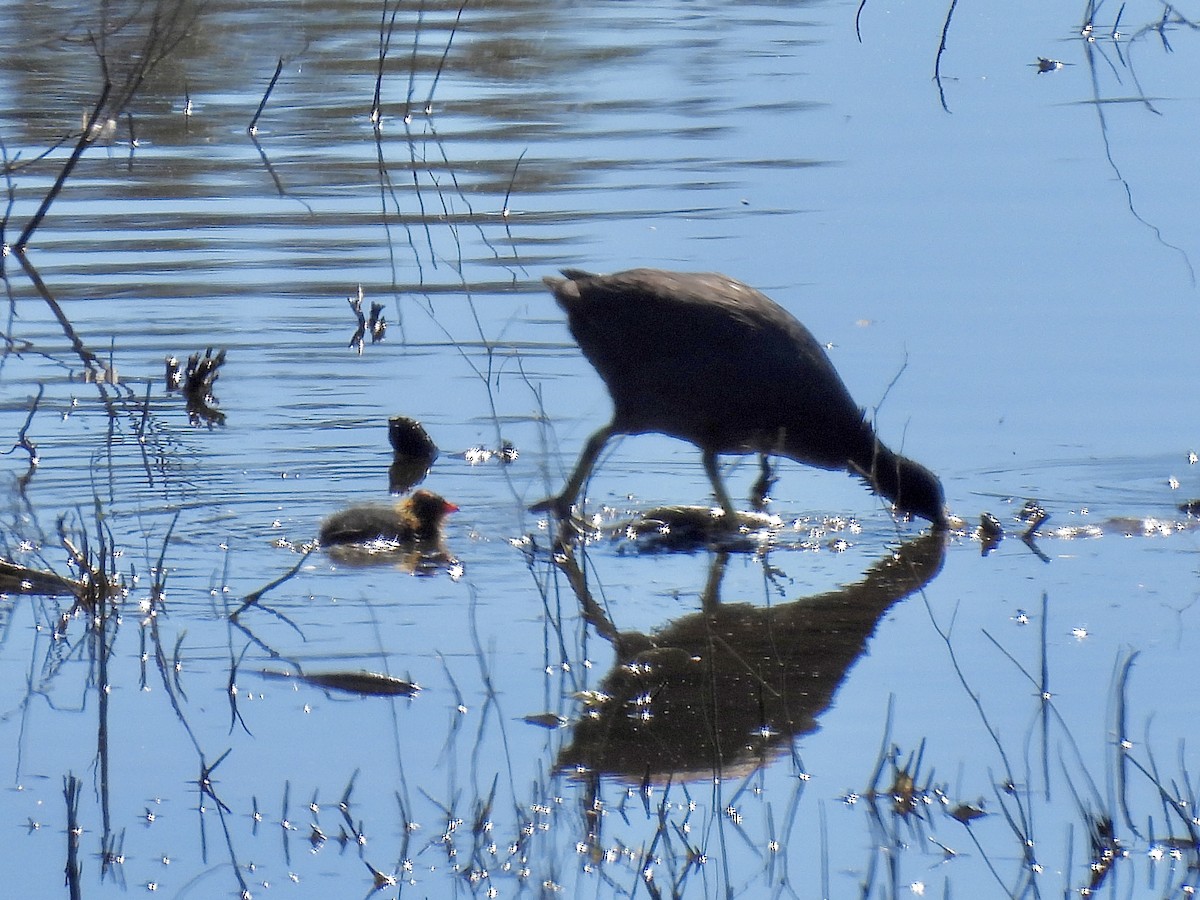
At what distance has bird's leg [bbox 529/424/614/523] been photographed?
6.41 meters

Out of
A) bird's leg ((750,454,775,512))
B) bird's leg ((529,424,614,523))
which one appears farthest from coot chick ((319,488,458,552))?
bird's leg ((750,454,775,512))

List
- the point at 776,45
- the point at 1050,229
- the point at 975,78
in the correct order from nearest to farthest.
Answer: the point at 1050,229 → the point at 975,78 → the point at 776,45

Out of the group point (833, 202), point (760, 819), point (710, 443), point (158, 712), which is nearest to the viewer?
point (760, 819)

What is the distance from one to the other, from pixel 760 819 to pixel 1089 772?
2.44 feet

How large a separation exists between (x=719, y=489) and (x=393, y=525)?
105 cm

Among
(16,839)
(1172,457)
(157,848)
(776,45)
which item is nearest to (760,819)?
(157,848)

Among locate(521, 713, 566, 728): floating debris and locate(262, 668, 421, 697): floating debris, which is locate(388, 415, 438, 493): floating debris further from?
locate(521, 713, 566, 728): floating debris

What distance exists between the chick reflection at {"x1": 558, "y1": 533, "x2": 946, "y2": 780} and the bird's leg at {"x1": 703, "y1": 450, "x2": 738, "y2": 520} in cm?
35

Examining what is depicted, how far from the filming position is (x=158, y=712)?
16.0 feet

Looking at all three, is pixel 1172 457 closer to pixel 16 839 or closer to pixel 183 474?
pixel 183 474

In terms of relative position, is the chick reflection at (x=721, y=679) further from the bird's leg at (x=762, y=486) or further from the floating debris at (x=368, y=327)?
the floating debris at (x=368, y=327)

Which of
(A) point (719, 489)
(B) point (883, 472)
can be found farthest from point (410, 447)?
(B) point (883, 472)

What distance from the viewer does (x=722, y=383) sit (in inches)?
265

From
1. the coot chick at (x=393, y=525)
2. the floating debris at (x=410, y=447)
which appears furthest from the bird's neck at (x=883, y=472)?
the floating debris at (x=410, y=447)
